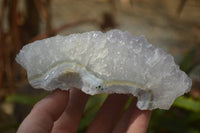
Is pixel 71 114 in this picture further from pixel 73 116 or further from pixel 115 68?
pixel 115 68

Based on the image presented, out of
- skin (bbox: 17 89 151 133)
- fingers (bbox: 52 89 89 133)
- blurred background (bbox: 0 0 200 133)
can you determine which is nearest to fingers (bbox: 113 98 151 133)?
skin (bbox: 17 89 151 133)

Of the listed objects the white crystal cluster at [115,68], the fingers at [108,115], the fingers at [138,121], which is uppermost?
the white crystal cluster at [115,68]

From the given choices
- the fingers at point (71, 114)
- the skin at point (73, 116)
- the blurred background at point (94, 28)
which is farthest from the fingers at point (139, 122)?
Answer: the blurred background at point (94, 28)

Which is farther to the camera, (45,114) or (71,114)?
(71,114)

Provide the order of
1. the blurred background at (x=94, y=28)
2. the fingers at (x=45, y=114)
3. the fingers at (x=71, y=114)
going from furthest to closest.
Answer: the blurred background at (x=94, y=28) < the fingers at (x=71, y=114) < the fingers at (x=45, y=114)

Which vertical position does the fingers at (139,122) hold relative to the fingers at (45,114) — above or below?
below

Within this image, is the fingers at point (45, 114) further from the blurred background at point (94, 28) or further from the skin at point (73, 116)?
the blurred background at point (94, 28)

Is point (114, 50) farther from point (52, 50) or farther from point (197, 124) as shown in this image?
point (197, 124)

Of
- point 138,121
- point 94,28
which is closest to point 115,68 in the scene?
point 138,121

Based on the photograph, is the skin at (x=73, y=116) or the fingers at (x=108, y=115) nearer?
the skin at (x=73, y=116)

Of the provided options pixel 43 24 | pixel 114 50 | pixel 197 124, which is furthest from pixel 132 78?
pixel 43 24
